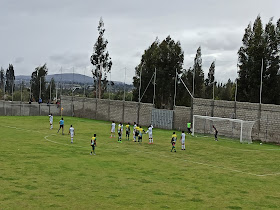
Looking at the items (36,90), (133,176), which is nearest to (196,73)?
(36,90)

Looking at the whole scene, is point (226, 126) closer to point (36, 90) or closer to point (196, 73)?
point (196, 73)

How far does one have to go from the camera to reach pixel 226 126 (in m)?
49.7

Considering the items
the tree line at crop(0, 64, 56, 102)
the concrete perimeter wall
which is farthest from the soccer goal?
the tree line at crop(0, 64, 56, 102)

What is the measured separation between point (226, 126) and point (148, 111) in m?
16.2

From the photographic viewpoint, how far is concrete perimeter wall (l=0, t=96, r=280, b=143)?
46.5m

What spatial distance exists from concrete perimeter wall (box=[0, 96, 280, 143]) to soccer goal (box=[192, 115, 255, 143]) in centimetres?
111

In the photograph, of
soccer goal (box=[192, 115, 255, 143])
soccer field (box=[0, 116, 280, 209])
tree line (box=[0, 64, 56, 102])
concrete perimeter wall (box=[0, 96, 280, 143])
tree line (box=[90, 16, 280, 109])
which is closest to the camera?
soccer field (box=[0, 116, 280, 209])

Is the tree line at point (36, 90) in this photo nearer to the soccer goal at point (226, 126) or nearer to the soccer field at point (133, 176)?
the soccer goal at point (226, 126)

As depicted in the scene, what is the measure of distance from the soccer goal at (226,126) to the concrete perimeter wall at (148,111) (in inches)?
43.7

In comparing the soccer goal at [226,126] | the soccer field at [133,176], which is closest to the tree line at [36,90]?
the soccer goal at [226,126]

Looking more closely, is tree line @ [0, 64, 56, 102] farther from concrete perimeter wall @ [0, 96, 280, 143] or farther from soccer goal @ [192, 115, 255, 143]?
soccer goal @ [192, 115, 255, 143]

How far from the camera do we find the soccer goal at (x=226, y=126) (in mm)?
46812

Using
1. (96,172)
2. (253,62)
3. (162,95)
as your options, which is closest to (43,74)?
(162,95)

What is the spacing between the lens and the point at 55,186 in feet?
67.9
